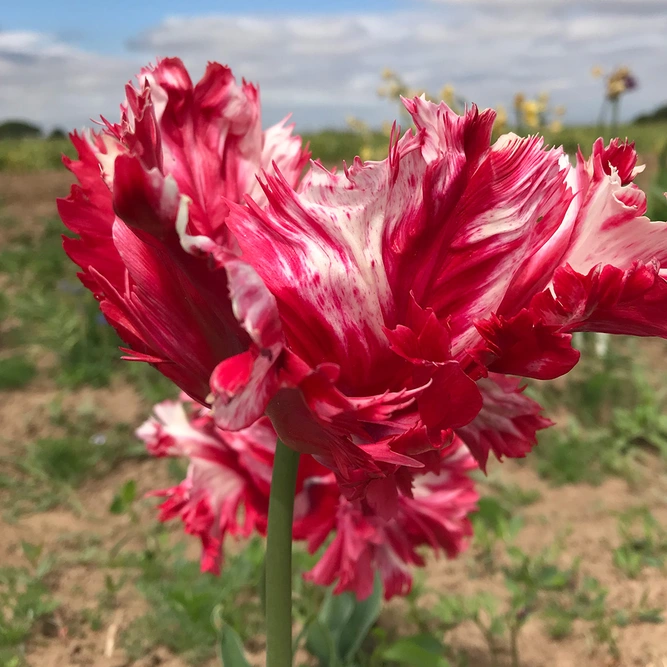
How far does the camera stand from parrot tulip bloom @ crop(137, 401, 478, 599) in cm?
86

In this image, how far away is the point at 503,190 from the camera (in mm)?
499

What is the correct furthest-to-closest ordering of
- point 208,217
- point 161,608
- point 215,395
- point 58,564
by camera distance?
1. point 58,564
2. point 161,608
3. point 208,217
4. point 215,395

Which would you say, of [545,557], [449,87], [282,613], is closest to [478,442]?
[282,613]

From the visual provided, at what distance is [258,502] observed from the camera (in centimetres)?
88

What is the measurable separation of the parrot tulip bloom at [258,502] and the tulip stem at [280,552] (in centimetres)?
22

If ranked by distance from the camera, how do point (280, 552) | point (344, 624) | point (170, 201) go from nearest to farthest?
point (170, 201) → point (280, 552) → point (344, 624)

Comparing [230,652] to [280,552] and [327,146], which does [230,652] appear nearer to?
[280,552]

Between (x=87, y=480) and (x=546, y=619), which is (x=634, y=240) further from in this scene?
(x=87, y=480)

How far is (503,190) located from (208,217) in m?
0.24

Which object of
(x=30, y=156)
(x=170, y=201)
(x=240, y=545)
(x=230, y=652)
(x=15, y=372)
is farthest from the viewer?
(x=30, y=156)

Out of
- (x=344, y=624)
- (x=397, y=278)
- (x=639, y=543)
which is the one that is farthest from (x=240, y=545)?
(x=397, y=278)

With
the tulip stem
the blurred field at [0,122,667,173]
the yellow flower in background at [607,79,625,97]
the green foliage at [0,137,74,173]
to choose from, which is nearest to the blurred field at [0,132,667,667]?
the tulip stem

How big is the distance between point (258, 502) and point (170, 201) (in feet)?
1.77

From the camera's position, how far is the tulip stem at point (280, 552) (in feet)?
1.92
